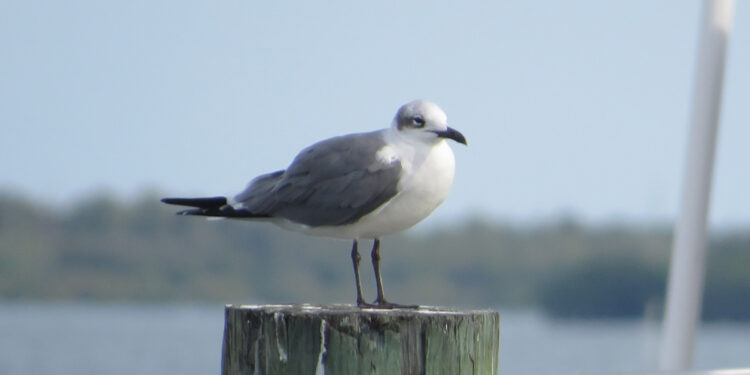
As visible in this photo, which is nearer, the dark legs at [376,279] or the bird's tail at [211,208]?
the dark legs at [376,279]

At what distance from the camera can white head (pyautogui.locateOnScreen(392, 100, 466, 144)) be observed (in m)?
1.90

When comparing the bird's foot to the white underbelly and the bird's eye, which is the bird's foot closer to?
the white underbelly

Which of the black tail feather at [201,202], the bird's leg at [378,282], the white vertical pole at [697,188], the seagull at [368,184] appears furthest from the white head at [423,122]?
the white vertical pole at [697,188]

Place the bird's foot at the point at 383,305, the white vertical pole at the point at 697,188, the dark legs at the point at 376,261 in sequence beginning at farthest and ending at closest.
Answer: the white vertical pole at the point at 697,188 < the dark legs at the point at 376,261 < the bird's foot at the point at 383,305

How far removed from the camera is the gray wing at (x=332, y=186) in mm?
1858

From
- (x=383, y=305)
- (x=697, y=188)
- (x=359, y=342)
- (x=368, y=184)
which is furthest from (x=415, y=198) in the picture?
(x=697, y=188)

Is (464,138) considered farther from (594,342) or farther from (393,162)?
(594,342)

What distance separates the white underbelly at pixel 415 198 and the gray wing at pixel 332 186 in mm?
18

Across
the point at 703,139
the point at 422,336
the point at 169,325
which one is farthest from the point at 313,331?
the point at 169,325

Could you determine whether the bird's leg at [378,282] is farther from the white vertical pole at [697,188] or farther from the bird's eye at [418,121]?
the white vertical pole at [697,188]

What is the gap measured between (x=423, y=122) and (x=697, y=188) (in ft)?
5.64

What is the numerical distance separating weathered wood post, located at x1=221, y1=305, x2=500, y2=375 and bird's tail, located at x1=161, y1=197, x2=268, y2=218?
43cm

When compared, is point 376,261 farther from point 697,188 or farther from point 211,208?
point 697,188

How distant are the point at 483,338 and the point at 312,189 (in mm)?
503
